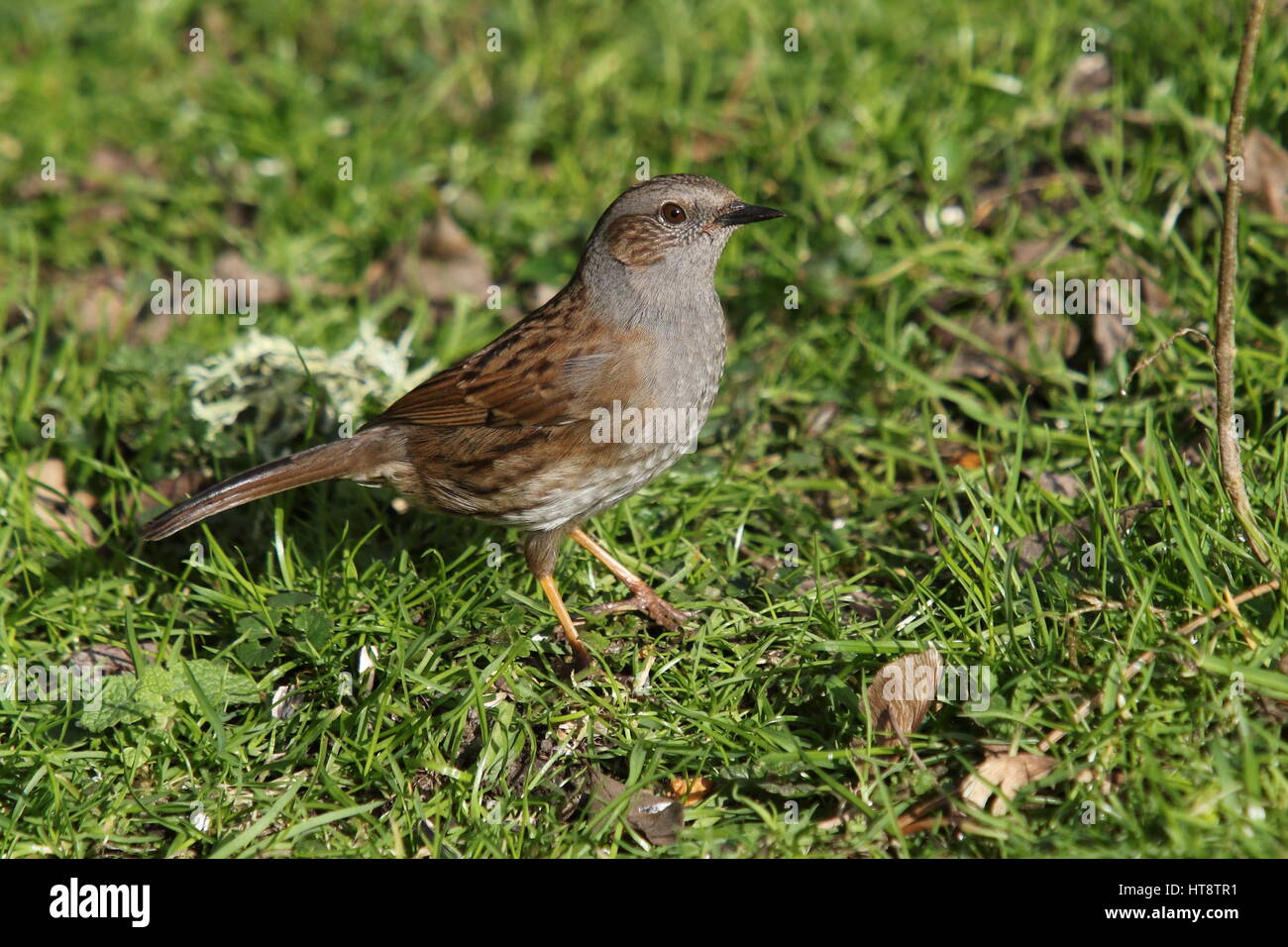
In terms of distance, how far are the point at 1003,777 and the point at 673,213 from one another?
2.32 meters

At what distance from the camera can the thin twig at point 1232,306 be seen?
3.56 metres

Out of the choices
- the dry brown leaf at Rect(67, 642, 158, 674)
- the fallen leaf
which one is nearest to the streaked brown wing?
the dry brown leaf at Rect(67, 642, 158, 674)

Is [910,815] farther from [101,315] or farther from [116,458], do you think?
[101,315]

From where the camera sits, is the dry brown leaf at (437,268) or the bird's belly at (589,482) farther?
the dry brown leaf at (437,268)

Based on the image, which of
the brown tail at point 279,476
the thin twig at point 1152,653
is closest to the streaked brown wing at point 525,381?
the brown tail at point 279,476

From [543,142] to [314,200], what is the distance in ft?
4.23

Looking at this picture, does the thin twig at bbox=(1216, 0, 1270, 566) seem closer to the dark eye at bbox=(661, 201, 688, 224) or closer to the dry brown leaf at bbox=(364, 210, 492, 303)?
the dark eye at bbox=(661, 201, 688, 224)

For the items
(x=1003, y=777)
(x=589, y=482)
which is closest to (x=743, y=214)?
(x=589, y=482)

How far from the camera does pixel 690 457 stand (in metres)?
5.19

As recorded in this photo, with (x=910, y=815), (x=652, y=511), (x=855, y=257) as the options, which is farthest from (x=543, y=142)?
(x=910, y=815)

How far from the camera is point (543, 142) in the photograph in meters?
6.96

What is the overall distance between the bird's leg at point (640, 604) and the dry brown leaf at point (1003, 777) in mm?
1206

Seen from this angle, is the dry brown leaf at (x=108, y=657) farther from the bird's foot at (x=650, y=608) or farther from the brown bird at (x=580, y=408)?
the bird's foot at (x=650, y=608)

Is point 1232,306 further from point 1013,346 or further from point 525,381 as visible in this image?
point 525,381
